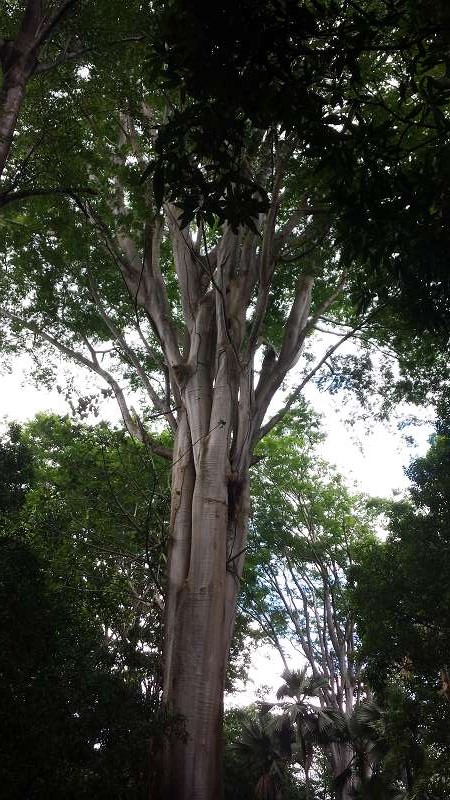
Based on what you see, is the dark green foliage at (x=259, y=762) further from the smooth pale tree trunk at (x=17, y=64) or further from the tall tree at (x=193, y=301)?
the smooth pale tree trunk at (x=17, y=64)

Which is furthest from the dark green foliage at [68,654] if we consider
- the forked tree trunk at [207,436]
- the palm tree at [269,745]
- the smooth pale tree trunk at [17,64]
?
the palm tree at [269,745]

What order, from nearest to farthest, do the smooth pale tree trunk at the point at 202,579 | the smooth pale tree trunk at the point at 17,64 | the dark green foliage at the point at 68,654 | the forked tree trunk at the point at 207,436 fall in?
the dark green foliage at the point at 68,654
the smooth pale tree trunk at the point at 17,64
the smooth pale tree trunk at the point at 202,579
the forked tree trunk at the point at 207,436

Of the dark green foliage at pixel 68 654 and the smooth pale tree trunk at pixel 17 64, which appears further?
the smooth pale tree trunk at pixel 17 64

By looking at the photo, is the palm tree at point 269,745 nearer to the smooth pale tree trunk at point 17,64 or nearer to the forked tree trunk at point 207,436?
the forked tree trunk at point 207,436

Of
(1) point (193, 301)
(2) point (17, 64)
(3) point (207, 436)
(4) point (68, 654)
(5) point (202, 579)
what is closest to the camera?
(2) point (17, 64)

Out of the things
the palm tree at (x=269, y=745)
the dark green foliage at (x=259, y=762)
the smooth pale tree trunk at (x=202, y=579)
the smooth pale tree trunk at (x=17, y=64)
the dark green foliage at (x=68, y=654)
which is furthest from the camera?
the palm tree at (x=269, y=745)

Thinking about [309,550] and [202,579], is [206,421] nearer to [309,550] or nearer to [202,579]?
[202,579]

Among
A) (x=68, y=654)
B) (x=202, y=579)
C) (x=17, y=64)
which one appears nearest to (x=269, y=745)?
(x=68, y=654)

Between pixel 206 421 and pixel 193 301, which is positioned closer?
pixel 206 421

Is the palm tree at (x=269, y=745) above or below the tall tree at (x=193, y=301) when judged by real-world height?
below

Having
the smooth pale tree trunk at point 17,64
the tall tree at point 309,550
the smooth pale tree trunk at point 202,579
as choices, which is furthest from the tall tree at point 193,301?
the tall tree at point 309,550

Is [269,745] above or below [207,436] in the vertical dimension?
below

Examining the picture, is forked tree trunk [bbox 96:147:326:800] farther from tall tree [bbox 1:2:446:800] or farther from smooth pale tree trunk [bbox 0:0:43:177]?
smooth pale tree trunk [bbox 0:0:43:177]

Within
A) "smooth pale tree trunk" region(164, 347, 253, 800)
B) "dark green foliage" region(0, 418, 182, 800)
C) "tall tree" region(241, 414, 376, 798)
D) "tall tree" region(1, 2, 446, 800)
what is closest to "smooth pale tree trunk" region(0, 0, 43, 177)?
"tall tree" region(1, 2, 446, 800)
